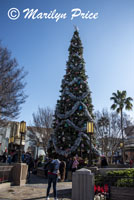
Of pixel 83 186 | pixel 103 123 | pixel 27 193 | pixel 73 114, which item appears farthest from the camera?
pixel 103 123

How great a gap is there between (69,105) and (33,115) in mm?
13575

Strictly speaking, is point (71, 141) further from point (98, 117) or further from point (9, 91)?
point (98, 117)

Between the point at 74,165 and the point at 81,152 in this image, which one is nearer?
the point at 74,165

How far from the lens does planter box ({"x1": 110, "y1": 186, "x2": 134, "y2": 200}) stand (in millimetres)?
6260

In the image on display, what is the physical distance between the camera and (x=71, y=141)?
16812mm

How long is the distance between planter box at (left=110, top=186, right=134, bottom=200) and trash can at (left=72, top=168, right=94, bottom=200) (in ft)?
3.05

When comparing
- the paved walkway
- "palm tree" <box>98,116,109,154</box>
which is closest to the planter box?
the paved walkway

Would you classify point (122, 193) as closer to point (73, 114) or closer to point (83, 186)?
point (83, 186)

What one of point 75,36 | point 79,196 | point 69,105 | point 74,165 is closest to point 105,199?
point 79,196

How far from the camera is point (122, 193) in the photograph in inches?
253

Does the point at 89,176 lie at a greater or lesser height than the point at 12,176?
greater

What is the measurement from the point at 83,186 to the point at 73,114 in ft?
39.0

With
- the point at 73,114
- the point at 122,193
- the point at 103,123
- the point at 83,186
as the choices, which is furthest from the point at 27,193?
the point at 103,123

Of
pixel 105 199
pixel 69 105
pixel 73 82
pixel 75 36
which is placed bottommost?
pixel 105 199
